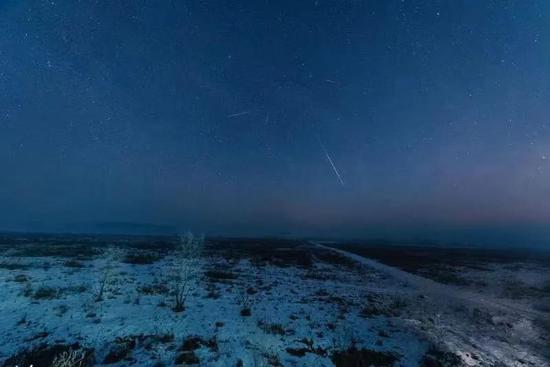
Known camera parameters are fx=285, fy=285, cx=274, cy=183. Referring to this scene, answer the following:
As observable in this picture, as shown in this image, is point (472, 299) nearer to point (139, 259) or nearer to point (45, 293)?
point (45, 293)

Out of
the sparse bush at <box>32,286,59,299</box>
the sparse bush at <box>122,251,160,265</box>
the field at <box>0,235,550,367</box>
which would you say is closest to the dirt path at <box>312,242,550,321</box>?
the field at <box>0,235,550,367</box>

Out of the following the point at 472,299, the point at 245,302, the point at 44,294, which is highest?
the point at 44,294

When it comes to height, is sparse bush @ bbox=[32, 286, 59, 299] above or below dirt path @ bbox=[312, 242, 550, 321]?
above

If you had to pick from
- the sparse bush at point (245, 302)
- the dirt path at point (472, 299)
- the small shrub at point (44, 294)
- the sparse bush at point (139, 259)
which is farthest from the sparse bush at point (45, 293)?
the dirt path at point (472, 299)

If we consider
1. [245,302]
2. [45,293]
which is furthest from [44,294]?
[245,302]

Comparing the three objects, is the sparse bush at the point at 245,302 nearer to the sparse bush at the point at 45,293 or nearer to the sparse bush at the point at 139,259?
the sparse bush at the point at 45,293

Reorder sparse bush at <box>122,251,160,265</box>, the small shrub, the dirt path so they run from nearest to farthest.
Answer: the small shrub → the dirt path → sparse bush at <box>122,251,160,265</box>

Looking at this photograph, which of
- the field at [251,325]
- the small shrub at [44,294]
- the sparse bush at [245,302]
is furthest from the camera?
the small shrub at [44,294]

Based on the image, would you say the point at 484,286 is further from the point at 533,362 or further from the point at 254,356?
the point at 254,356

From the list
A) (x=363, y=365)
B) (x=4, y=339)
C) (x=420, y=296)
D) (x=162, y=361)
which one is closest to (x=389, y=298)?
(x=420, y=296)

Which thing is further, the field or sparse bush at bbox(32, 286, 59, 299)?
sparse bush at bbox(32, 286, 59, 299)

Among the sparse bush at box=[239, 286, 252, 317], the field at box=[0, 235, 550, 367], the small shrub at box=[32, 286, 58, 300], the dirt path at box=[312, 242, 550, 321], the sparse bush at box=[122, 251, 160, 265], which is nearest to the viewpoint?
the field at box=[0, 235, 550, 367]

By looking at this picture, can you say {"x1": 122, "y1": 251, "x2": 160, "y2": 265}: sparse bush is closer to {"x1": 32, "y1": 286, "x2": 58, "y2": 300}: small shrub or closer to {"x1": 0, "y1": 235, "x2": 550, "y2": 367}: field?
{"x1": 0, "y1": 235, "x2": 550, "y2": 367}: field
